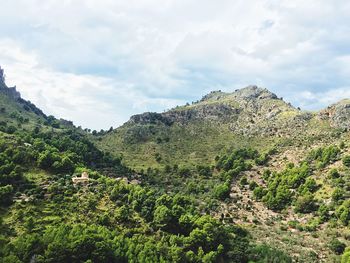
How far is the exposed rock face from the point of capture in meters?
170

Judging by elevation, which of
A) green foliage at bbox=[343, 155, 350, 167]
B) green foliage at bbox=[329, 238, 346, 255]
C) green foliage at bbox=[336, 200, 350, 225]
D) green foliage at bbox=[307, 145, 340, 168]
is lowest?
green foliage at bbox=[329, 238, 346, 255]

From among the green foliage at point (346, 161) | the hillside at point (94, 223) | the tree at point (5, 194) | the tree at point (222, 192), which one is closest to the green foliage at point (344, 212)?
the hillside at point (94, 223)

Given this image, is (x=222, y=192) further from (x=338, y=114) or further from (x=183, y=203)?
(x=338, y=114)

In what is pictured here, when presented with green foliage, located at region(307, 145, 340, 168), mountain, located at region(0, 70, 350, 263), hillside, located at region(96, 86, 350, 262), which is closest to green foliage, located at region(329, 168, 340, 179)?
mountain, located at region(0, 70, 350, 263)

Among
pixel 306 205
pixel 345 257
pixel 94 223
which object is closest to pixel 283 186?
pixel 306 205

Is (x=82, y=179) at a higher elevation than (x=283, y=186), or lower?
lower

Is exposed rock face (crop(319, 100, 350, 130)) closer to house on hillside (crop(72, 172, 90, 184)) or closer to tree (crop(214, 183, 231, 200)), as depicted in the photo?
tree (crop(214, 183, 231, 200))

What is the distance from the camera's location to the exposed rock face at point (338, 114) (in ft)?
557

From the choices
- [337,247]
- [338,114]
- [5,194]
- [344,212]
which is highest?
[338,114]

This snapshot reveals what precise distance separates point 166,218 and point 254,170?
6671 cm

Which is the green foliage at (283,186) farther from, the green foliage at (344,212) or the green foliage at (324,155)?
the green foliage at (344,212)

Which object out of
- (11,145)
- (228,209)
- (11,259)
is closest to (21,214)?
(11,259)

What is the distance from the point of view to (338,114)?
176 metres

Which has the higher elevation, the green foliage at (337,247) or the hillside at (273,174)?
the hillside at (273,174)
